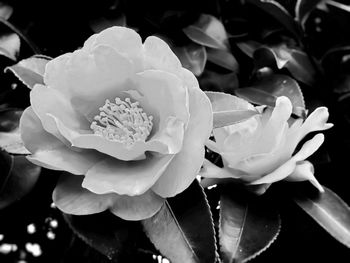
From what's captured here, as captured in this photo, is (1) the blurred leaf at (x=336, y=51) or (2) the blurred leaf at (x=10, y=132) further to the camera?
(1) the blurred leaf at (x=336, y=51)

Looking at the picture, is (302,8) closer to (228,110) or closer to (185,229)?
(228,110)

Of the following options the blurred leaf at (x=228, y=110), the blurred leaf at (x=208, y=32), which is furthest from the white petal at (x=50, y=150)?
the blurred leaf at (x=208, y=32)

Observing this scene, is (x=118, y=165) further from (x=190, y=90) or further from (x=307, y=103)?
(x=307, y=103)

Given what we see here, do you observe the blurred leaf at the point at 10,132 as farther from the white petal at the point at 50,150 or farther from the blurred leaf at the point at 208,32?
the blurred leaf at the point at 208,32

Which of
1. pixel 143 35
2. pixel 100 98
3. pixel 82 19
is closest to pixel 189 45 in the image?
pixel 143 35

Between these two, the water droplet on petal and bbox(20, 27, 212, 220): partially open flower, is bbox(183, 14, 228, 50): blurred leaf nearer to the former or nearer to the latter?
bbox(20, 27, 212, 220): partially open flower
